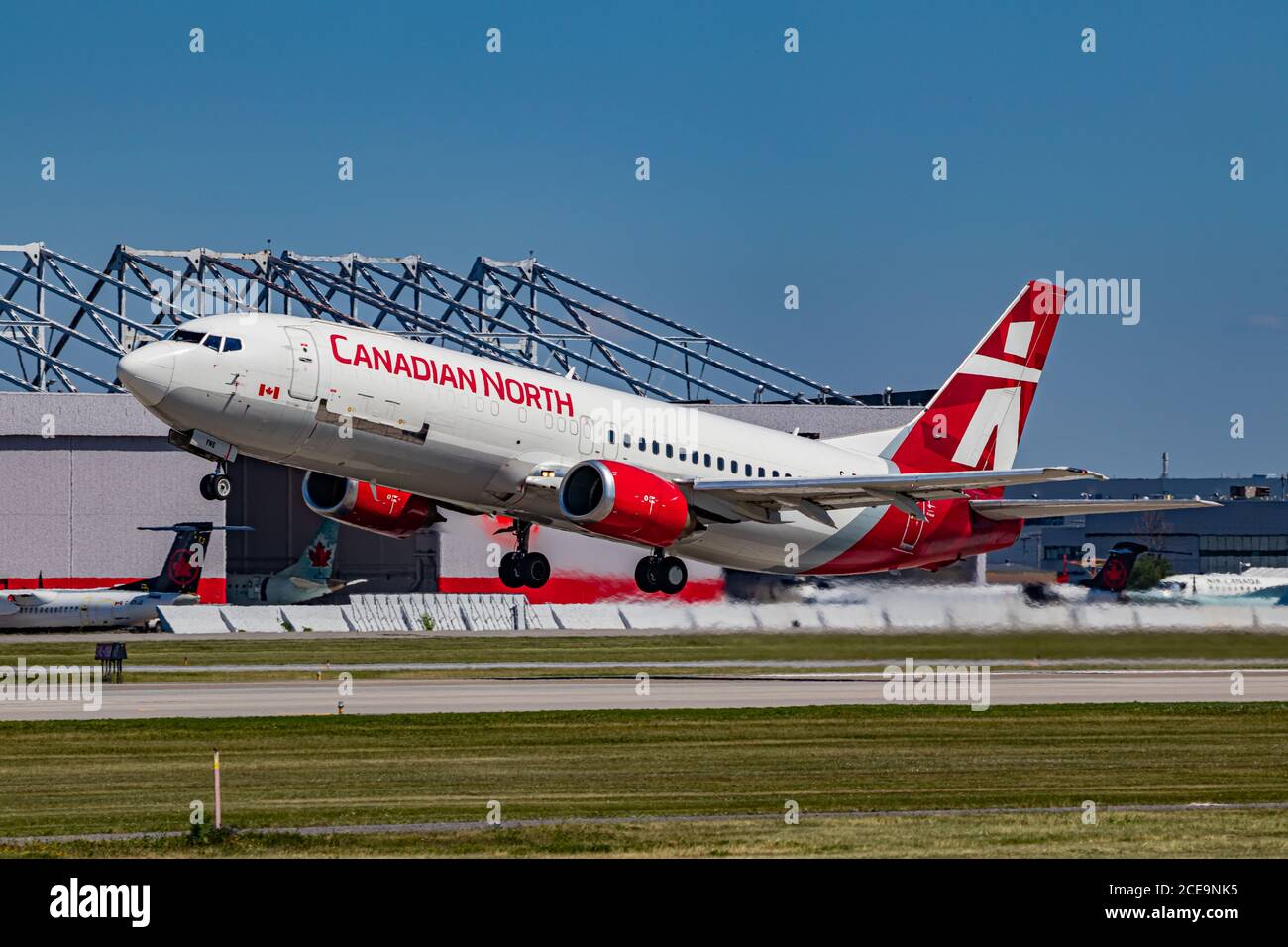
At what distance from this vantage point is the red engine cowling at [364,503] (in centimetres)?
4681

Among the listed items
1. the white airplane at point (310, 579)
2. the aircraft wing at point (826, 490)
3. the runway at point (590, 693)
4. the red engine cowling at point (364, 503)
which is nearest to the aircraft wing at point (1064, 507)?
the aircraft wing at point (826, 490)

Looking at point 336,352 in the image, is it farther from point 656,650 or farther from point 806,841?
point 656,650

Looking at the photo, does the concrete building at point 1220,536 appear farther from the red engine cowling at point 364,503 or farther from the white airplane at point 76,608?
the red engine cowling at point 364,503

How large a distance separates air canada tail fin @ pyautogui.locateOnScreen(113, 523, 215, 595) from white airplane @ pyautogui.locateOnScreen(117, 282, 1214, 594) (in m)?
42.7

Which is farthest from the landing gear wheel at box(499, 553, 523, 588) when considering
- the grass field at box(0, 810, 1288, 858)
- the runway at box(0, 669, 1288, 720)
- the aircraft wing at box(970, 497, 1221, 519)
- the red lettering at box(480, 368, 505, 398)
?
the grass field at box(0, 810, 1288, 858)

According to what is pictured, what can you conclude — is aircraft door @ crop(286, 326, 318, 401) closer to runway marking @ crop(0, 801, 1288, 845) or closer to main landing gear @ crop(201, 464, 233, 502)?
main landing gear @ crop(201, 464, 233, 502)

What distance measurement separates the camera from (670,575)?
4850 cm

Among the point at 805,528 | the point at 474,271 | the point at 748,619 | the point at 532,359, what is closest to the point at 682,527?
the point at 805,528

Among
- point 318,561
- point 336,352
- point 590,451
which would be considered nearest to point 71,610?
point 318,561

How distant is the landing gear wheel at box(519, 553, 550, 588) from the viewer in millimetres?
48062

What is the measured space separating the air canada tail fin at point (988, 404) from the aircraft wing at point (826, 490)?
630 cm

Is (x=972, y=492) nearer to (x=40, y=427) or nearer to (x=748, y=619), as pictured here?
(x=748, y=619)

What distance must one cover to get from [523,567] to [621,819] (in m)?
21.8
